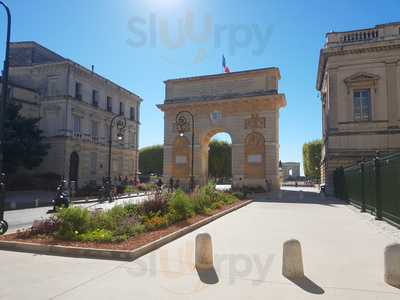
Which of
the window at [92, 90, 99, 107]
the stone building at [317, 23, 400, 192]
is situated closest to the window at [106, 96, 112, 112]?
the window at [92, 90, 99, 107]

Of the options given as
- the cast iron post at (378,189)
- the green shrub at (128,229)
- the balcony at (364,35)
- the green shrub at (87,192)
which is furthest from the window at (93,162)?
the cast iron post at (378,189)

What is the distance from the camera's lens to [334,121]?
2897cm

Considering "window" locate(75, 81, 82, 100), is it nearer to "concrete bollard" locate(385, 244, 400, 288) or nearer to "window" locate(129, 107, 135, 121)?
"window" locate(129, 107, 135, 121)

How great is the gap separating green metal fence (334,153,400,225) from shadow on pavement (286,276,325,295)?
6.68 m

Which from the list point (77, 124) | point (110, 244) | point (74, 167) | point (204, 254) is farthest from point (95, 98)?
point (204, 254)

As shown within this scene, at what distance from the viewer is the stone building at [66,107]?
3769 centimetres

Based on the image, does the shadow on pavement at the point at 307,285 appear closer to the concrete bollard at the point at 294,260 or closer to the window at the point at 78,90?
the concrete bollard at the point at 294,260

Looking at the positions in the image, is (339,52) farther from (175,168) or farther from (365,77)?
(175,168)

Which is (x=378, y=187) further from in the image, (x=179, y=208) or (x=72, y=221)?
(x=72, y=221)

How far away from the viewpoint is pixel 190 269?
6.55 meters

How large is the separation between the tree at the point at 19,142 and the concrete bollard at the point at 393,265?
101 ft

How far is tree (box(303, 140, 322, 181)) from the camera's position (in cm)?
6297

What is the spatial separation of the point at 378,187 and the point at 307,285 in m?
9.15

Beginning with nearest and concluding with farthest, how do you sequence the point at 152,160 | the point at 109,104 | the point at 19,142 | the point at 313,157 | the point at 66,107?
the point at 19,142
the point at 66,107
the point at 109,104
the point at 313,157
the point at 152,160
